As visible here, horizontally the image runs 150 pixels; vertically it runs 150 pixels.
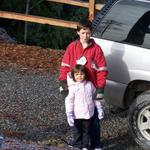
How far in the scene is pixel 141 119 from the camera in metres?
8.00

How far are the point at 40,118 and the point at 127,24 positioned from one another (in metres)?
1.95

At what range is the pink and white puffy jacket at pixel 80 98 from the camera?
750cm

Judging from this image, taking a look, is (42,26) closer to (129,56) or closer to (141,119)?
(129,56)

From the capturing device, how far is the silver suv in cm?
796

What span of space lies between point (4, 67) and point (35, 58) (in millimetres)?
970

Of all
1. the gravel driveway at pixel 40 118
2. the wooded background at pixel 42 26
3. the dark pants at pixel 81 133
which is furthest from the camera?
the wooded background at pixel 42 26

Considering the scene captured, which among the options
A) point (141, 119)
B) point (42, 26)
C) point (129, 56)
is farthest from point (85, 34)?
point (42, 26)

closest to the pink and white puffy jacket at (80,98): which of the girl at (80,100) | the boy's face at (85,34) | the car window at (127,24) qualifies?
the girl at (80,100)

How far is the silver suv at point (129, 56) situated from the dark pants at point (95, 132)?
49cm

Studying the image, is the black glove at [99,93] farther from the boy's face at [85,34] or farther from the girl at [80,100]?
the boy's face at [85,34]

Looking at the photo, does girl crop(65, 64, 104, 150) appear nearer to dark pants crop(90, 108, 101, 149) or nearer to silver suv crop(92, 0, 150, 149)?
dark pants crop(90, 108, 101, 149)

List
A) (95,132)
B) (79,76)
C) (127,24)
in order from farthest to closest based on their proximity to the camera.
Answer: (127,24) < (95,132) < (79,76)

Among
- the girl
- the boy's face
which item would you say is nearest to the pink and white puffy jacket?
the girl

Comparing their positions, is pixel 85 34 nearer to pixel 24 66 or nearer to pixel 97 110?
pixel 97 110
